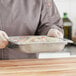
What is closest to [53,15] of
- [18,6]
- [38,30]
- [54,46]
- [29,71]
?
[38,30]

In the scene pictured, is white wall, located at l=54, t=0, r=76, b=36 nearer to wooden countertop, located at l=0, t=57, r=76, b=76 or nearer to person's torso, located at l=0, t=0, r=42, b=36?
person's torso, located at l=0, t=0, r=42, b=36

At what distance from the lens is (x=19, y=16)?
50.2 inches

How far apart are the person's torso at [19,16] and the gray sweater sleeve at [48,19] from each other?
1.4 inches

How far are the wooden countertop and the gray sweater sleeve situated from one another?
0.99ft

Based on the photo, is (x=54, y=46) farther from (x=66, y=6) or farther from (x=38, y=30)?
(x=66, y=6)

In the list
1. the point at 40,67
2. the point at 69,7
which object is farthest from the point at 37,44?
the point at 69,7

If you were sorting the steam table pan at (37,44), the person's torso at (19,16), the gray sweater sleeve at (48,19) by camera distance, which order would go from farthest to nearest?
the gray sweater sleeve at (48,19)
the person's torso at (19,16)
the steam table pan at (37,44)

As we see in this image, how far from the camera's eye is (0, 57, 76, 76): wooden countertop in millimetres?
851

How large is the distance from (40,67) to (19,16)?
1.35 feet

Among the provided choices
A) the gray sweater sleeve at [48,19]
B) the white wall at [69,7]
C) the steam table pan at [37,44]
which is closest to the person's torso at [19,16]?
the gray sweater sleeve at [48,19]

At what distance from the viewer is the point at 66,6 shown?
227cm

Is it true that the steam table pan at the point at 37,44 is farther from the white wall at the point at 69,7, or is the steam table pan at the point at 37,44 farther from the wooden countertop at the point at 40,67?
the white wall at the point at 69,7

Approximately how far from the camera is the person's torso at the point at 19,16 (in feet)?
4.05

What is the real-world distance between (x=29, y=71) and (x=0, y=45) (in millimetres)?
237
